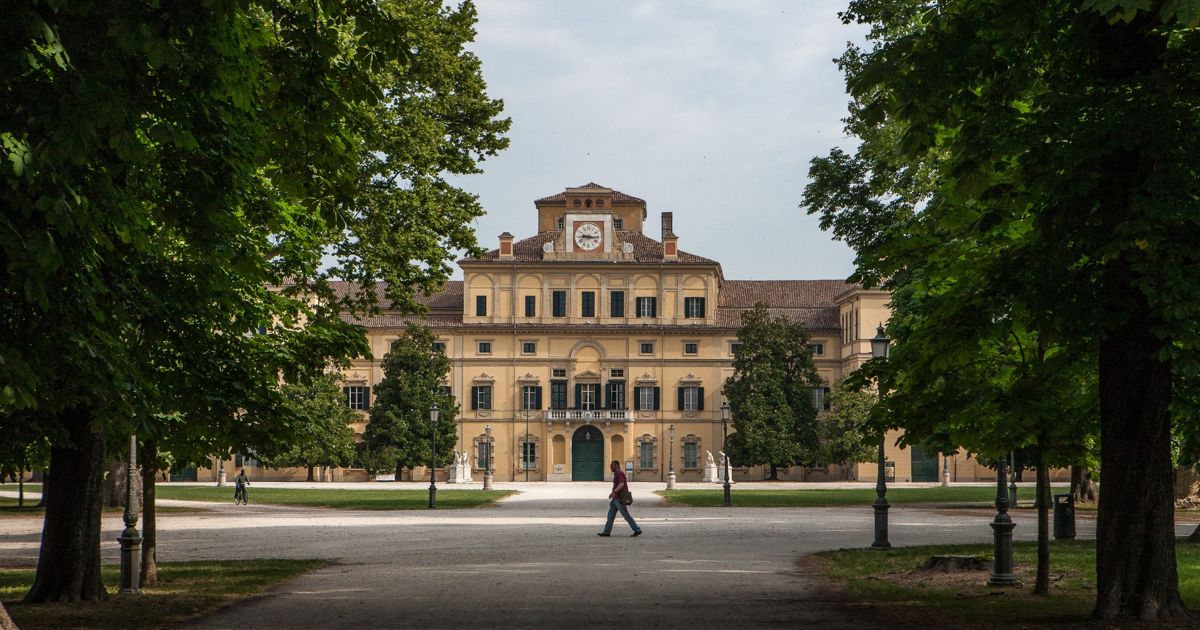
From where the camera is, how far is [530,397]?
278 ft

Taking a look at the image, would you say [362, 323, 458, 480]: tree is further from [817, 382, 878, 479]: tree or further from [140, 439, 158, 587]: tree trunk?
[140, 439, 158, 587]: tree trunk

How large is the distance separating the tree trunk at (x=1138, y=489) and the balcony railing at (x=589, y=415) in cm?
7256

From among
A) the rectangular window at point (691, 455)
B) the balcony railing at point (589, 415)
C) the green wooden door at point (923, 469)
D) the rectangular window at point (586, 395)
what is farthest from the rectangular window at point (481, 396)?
the green wooden door at point (923, 469)

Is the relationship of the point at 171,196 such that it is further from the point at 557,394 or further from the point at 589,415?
the point at 557,394

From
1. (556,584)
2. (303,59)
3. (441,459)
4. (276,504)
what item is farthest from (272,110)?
(441,459)

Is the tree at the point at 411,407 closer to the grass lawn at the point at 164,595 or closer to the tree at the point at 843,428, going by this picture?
the tree at the point at 843,428

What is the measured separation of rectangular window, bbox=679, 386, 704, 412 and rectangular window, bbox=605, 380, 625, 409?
3.68 m

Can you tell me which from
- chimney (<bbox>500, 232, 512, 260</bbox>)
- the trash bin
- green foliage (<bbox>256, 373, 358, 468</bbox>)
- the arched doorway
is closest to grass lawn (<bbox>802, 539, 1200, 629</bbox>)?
the trash bin

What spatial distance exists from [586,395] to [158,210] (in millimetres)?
74406

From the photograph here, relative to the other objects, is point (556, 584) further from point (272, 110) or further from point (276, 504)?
point (276, 504)

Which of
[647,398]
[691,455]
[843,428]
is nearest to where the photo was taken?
[843,428]

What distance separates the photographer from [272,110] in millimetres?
10445

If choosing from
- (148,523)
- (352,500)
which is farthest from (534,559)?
(352,500)

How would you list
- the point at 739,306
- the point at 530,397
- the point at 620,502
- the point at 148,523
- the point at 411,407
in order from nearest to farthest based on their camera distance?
the point at 148,523 → the point at 620,502 → the point at 411,407 → the point at 530,397 → the point at 739,306
